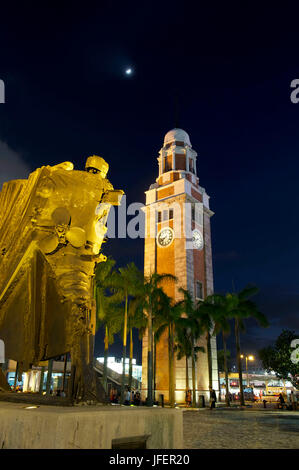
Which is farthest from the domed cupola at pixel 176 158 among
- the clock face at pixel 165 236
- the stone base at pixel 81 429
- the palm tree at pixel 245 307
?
the stone base at pixel 81 429

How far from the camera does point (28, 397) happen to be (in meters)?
5.19

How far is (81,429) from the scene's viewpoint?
11.8 feet

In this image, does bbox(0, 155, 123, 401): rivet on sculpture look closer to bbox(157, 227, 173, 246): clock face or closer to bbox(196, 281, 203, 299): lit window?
bbox(157, 227, 173, 246): clock face

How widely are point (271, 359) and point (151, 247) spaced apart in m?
24.1

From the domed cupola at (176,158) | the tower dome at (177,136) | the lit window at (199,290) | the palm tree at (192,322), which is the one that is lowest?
the palm tree at (192,322)

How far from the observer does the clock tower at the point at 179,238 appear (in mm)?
37750

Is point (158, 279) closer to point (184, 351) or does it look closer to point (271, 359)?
point (184, 351)

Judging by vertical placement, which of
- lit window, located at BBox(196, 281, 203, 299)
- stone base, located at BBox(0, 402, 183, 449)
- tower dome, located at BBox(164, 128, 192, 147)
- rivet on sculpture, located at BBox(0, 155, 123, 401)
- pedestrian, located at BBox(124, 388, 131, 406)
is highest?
tower dome, located at BBox(164, 128, 192, 147)

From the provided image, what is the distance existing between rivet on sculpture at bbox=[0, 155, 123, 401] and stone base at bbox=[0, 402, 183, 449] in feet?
2.79

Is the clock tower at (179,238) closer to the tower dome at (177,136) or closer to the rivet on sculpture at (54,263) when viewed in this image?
the tower dome at (177,136)

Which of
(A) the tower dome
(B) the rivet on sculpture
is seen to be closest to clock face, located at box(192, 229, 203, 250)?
(A) the tower dome

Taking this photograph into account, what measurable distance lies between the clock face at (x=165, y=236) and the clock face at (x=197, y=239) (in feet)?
8.60

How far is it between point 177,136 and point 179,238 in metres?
15.4

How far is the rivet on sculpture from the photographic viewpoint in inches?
202
